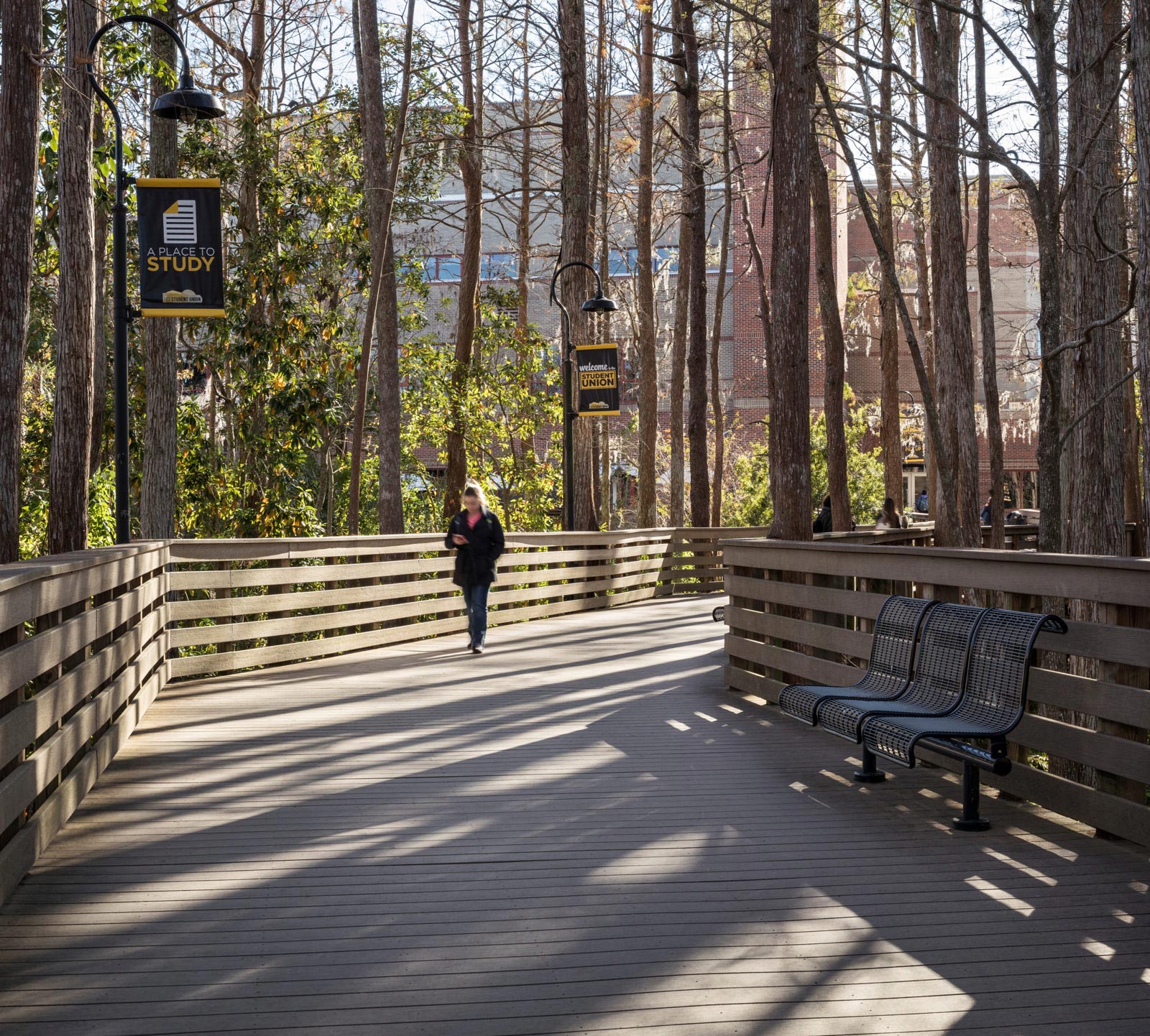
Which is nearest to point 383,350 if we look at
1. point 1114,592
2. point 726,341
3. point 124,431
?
point 124,431

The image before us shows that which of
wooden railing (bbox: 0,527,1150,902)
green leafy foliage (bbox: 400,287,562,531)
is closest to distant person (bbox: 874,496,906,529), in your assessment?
wooden railing (bbox: 0,527,1150,902)

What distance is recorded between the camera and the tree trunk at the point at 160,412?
16.3 m

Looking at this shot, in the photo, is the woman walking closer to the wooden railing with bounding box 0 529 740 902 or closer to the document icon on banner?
the wooden railing with bounding box 0 529 740 902

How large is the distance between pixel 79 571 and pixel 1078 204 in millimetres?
10868

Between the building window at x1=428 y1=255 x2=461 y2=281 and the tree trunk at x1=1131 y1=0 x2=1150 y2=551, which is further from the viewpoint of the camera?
the building window at x1=428 y1=255 x2=461 y2=281

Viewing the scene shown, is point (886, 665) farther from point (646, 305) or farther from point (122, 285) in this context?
point (646, 305)

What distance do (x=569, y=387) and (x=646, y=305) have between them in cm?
886

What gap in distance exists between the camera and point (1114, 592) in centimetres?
542

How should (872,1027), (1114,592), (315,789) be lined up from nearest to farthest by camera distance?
(872,1027) → (1114,592) → (315,789)

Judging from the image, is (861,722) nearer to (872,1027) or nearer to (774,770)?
(774,770)

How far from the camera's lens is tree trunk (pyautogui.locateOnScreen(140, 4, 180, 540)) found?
16.3 m

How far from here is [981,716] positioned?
6.04m

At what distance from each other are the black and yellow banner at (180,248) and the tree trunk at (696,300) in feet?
47.7

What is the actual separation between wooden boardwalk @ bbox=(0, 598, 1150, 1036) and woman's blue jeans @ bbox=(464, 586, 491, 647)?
208 inches
